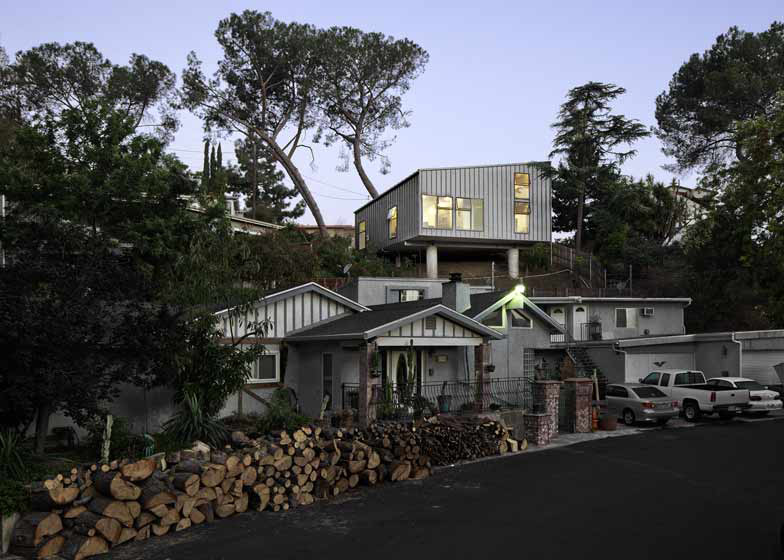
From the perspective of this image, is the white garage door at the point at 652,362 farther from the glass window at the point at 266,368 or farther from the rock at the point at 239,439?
the rock at the point at 239,439

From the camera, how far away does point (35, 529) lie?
9836 mm

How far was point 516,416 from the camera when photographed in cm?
2011


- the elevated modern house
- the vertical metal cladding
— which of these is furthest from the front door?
the vertical metal cladding

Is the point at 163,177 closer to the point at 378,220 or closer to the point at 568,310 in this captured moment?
the point at 568,310

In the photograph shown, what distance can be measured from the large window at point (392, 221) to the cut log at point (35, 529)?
36444 millimetres

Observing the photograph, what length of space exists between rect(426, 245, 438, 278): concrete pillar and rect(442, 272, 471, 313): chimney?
599 inches

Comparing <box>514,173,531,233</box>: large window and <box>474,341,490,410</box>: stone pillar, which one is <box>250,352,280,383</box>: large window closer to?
<box>474,341,490,410</box>: stone pillar

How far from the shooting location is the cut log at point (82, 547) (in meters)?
9.72

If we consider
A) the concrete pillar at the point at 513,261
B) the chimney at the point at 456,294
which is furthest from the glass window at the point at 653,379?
the concrete pillar at the point at 513,261

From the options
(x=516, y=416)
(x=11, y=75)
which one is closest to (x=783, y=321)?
(x=516, y=416)

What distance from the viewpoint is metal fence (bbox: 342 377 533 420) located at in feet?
62.5

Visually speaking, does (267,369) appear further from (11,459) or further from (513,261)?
(513,261)

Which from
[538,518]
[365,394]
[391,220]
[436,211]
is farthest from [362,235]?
[538,518]

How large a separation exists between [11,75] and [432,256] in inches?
1140
